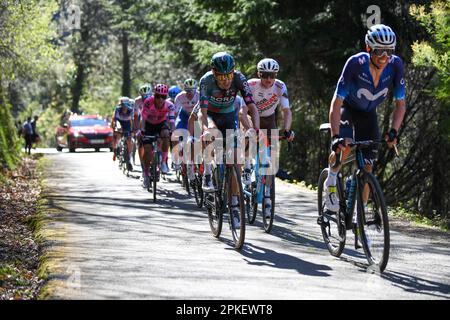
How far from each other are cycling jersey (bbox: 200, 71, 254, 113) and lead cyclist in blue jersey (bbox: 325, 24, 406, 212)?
5.84 feet

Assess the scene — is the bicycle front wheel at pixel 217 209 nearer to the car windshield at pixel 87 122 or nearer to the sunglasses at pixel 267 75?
the sunglasses at pixel 267 75

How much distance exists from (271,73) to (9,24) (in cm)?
1416

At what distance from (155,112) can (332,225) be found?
25.9ft

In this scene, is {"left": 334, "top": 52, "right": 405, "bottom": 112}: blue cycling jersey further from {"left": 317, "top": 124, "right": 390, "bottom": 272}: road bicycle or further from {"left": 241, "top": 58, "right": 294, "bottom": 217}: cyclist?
{"left": 241, "top": 58, "right": 294, "bottom": 217}: cyclist

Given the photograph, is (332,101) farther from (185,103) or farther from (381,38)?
(185,103)

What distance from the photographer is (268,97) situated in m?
12.2

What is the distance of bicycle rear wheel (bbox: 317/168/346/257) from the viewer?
9023mm

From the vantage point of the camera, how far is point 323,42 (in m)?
20.0

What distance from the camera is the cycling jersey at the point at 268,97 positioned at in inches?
481

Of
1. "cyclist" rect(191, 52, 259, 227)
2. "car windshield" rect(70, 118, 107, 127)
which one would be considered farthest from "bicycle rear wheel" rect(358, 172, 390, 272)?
"car windshield" rect(70, 118, 107, 127)

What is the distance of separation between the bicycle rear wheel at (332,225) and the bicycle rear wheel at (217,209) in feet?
4.01

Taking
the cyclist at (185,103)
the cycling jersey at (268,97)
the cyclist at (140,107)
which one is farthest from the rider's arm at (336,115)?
the cyclist at (140,107)

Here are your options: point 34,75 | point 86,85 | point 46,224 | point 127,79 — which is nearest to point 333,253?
point 46,224
